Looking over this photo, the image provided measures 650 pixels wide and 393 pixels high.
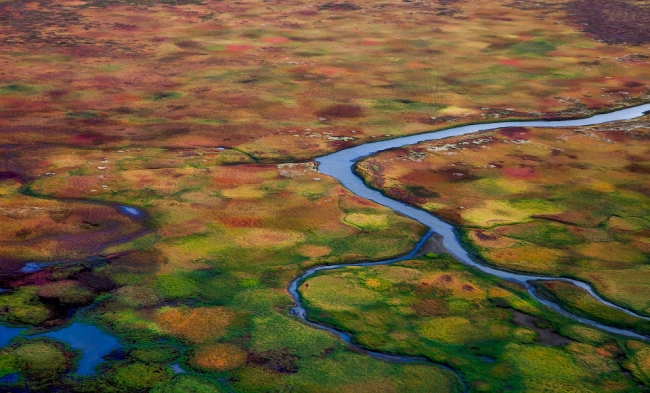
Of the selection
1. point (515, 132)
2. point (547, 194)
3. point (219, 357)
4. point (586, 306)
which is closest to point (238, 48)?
point (515, 132)

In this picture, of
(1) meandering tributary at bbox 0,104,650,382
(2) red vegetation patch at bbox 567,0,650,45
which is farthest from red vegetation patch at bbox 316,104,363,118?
(2) red vegetation patch at bbox 567,0,650,45

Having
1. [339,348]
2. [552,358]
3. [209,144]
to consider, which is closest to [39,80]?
[209,144]

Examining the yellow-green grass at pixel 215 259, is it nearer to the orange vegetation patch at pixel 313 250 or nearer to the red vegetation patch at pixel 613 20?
the orange vegetation patch at pixel 313 250

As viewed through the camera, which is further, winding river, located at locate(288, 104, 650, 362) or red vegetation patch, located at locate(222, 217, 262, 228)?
red vegetation patch, located at locate(222, 217, 262, 228)

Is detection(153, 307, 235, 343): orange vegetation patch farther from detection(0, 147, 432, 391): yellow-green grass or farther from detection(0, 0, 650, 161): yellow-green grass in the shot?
detection(0, 0, 650, 161): yellow-green grass

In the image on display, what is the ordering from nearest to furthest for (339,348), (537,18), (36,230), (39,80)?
1. (339,348)
2. (36,230)
3. (39,80)
4. (537,18)

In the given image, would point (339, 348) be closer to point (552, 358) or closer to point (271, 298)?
point (271, 298)
